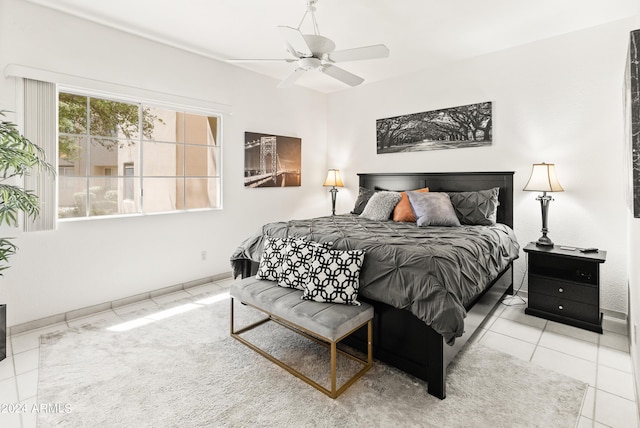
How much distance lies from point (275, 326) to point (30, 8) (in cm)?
331

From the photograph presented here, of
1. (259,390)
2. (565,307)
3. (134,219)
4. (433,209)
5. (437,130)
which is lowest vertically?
(259,390)

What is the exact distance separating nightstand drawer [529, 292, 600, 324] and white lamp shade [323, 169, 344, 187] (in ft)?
9.73

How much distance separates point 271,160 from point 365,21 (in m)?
2.26

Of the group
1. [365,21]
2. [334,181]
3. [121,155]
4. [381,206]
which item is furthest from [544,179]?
[121,155]

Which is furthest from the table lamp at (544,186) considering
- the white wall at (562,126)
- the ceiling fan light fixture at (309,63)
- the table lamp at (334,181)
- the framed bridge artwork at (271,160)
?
the framed bridge artwork at (271,160)

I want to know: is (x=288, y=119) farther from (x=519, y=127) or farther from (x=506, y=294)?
(x=506, y=294)

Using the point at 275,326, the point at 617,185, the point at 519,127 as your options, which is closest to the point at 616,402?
the point at 617,185

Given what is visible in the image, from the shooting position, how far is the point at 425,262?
2.01 meters

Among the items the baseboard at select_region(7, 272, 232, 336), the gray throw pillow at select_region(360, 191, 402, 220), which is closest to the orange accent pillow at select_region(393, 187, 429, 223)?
the gray throw pillow at select_region(360, 191, 402, 220)

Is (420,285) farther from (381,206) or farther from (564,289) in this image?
(381,206)

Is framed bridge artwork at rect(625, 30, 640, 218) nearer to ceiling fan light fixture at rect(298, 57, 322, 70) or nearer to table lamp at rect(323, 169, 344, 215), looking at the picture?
ceiling fan light fixture at rect(298, 57, 322, 70)

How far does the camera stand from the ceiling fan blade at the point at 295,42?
221 cm

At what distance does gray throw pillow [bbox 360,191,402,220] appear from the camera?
3856 millimetres

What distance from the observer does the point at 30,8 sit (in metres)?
2.72
